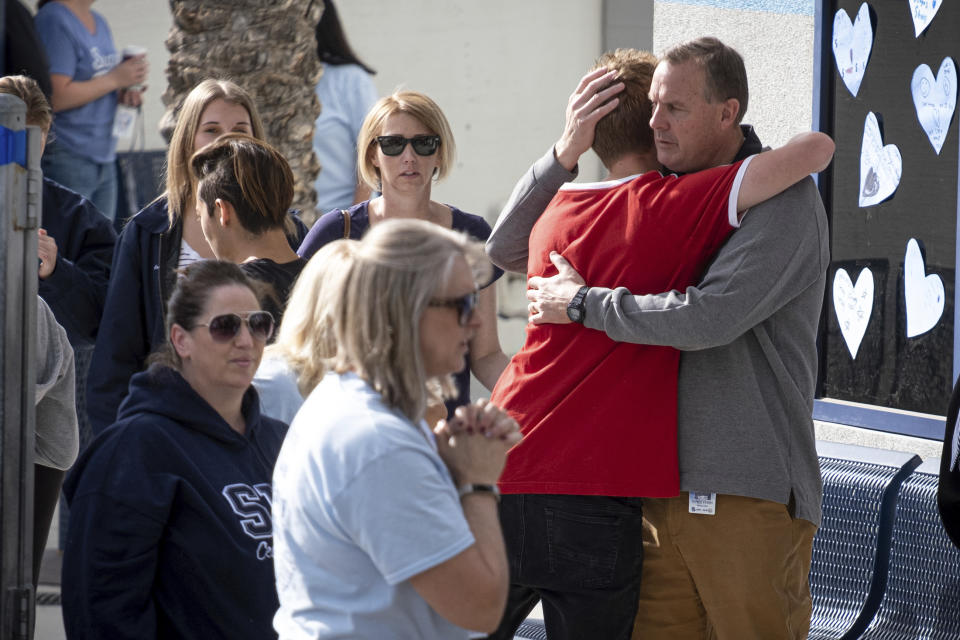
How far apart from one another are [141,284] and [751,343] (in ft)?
6.63

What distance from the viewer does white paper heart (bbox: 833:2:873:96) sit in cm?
490

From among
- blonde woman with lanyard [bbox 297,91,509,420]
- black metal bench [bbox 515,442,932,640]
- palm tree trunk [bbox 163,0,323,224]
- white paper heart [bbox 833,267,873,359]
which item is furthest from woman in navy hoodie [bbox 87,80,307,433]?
palm tree trunk [bbox 163,0,323,224]

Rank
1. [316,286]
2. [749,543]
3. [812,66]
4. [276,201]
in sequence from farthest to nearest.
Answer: [812,66] → [276,201] → [749,543] → [316,286]

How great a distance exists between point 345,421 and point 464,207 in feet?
21.6

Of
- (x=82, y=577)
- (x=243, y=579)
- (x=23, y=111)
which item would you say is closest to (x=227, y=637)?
(x=243, y=579)

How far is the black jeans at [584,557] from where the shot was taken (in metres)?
2.83

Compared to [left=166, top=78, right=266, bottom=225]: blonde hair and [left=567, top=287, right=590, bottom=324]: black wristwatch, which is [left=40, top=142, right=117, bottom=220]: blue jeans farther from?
[left=567, top=287, right=590, bottom=324]: black wristwatch

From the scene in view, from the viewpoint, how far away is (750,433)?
2.76 m

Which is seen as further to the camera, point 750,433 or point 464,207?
point 464,207

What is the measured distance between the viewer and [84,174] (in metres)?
7.09

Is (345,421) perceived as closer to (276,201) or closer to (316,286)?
(316,286)

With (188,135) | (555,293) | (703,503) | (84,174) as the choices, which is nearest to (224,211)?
(188,135)

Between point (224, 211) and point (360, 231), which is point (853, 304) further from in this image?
point (224, 211)

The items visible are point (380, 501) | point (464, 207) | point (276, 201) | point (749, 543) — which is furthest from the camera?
point (464, 207)
